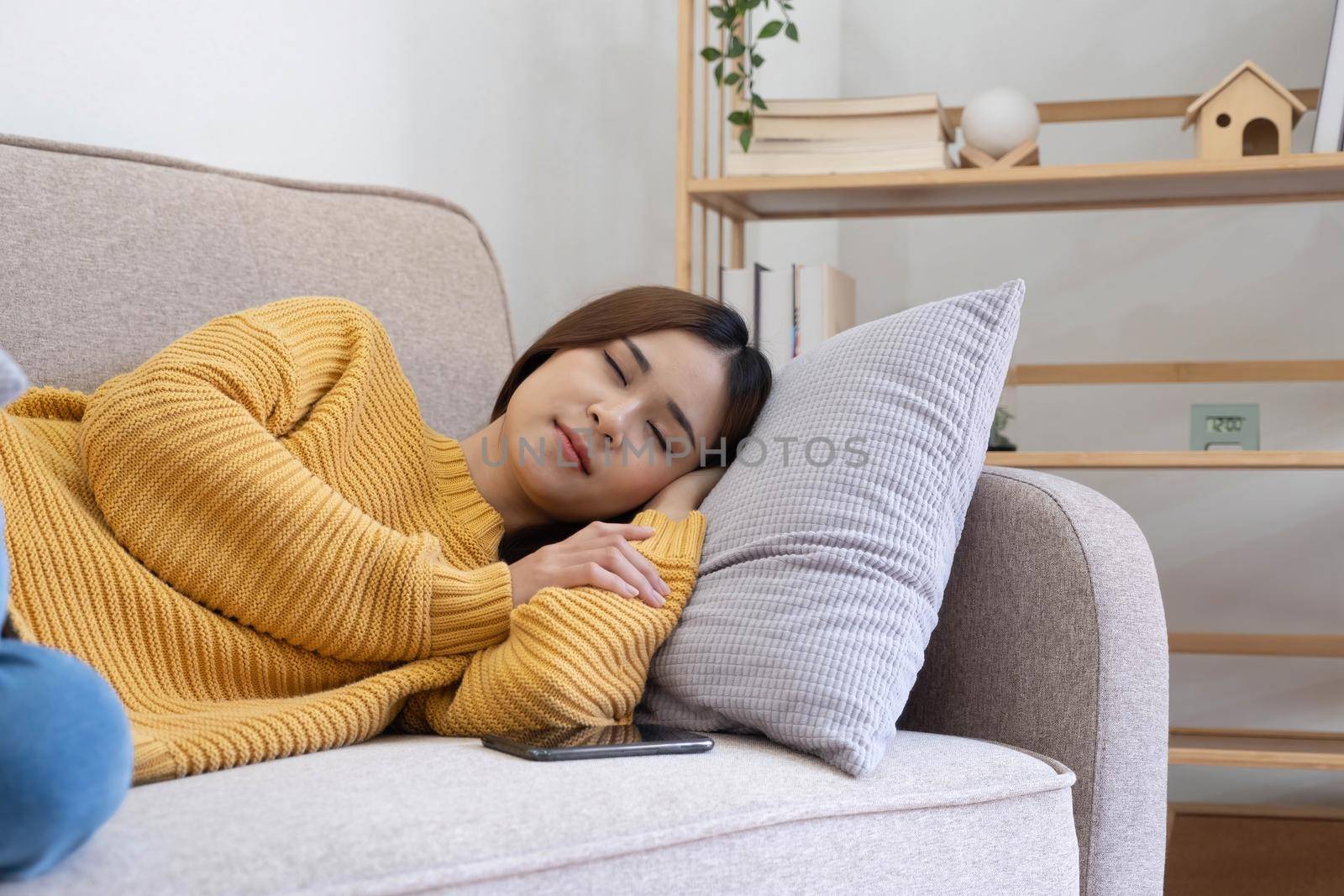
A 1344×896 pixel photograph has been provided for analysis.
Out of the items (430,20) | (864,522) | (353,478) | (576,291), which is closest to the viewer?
(864,522)

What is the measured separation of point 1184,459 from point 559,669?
1114mm

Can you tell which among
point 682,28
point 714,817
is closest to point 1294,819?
point 682,28

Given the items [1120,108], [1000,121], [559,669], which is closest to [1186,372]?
[1120,108]

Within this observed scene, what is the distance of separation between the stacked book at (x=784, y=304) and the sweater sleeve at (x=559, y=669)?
916mm

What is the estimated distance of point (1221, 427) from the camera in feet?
6.68

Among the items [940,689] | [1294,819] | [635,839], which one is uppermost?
[635,839]

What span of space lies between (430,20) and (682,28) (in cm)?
37

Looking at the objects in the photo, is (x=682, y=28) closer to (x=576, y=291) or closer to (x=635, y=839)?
(x=576, y=291)

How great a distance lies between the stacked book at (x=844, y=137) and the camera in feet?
5.74

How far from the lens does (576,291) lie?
2.01m

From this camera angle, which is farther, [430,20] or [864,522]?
[430,20]

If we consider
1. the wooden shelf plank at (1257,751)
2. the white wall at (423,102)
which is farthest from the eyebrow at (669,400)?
the wooden shelf plank at (1257,751)

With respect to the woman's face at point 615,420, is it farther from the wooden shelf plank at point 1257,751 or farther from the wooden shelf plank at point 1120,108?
the wooden shelf plank at point 1120,108

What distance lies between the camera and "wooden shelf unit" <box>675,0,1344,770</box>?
5.37ft
